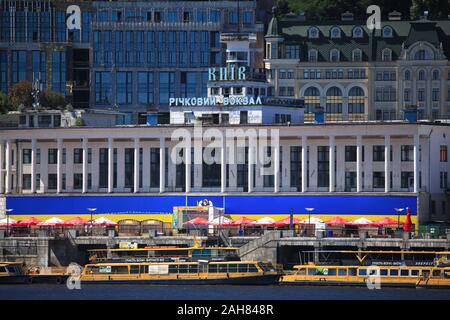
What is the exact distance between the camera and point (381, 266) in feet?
520

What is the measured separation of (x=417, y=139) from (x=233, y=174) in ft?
51.4

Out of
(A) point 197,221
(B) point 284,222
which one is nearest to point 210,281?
(A) point 197,221

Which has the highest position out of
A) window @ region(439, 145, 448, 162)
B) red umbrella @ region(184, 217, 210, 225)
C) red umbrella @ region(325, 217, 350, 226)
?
window @ region(439, 145, 448, 162)

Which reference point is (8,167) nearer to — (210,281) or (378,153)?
(378,153)

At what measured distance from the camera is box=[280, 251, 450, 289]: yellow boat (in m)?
156

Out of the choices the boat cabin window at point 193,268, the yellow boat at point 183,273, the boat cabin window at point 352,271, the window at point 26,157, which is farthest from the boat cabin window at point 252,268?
the window at point 26,157

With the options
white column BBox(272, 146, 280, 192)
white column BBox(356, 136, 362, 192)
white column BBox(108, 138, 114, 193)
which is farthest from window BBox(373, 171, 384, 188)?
white column BBox(108, 138, 114, 193)

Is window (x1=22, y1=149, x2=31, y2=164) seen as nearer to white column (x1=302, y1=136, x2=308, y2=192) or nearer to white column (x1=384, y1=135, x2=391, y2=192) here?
white column (x1=302, y1=136, x2=308, y2=192)

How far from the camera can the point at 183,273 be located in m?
160

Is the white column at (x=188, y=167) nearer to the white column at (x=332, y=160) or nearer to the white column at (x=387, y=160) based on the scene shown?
the white column at (x=332, y=160)

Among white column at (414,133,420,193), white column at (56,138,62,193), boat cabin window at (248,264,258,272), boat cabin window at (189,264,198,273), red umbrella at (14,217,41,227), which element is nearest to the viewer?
boat cabin window at (248,264,258,272)

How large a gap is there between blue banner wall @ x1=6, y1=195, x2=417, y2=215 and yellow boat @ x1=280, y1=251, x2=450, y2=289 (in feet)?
76.5

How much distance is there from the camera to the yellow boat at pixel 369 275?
155500 mm
